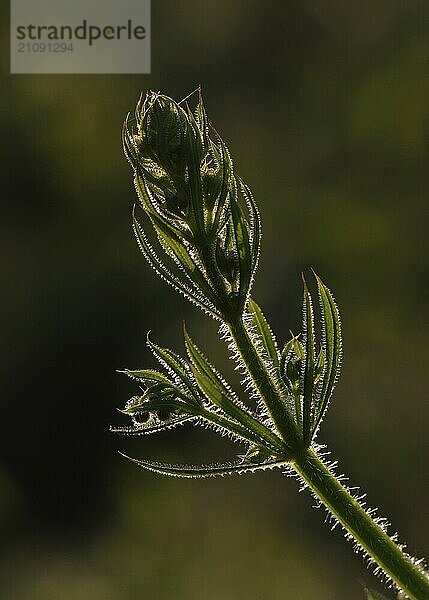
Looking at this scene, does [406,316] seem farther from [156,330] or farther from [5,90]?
[5,90]

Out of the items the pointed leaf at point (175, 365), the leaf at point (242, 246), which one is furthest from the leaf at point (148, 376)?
the leaf at point (242, 246)

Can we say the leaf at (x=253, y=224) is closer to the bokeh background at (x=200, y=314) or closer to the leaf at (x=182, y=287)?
the leaf at (x=182, y=287)

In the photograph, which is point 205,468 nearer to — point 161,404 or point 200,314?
point 161,404

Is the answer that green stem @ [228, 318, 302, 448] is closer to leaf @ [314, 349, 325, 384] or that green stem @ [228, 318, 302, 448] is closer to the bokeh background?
leaf @ [314, 349, 325, 384]

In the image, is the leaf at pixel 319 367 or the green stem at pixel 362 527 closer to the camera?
the green stem at pixel 362 527

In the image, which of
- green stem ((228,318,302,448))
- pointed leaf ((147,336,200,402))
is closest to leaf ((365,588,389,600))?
green stem ((228,318,302,448))

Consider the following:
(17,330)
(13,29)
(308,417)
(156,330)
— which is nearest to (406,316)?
(156,330)
